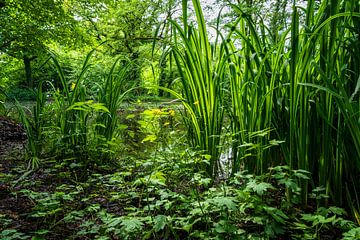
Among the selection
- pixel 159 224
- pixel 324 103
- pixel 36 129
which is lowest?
pixel 159 224

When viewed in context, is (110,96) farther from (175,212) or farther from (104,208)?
(175,212)

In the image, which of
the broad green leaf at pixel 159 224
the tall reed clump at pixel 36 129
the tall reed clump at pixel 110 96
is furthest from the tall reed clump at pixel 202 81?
the tall reed clump at pixel 36 129

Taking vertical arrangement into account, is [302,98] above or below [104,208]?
above

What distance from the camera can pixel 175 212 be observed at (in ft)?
3.11

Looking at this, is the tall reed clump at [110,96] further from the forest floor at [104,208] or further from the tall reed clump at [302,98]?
the tall reed clump at [302,98]

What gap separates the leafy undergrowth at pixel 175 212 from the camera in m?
0.71

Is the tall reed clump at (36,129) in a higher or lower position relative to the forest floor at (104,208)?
higher

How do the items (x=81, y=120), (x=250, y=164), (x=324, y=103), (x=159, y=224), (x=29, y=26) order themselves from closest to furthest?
(x=159, y=224)
(x=324, y=103)
(x=250, y=164)
(x=81, y=120)
(x=29, y=26)

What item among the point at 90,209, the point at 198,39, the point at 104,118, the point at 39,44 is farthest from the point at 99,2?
the point at 90,209

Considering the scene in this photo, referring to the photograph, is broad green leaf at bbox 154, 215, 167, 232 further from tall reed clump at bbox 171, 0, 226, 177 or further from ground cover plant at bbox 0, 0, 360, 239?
tall reed clump at bbox 171, 0, 226, 177

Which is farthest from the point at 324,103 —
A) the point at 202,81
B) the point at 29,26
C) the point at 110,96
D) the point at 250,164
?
the point at 29,26

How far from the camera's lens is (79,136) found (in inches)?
62.3

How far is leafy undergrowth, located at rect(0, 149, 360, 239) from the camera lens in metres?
0.71

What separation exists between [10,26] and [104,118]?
2543 mm
